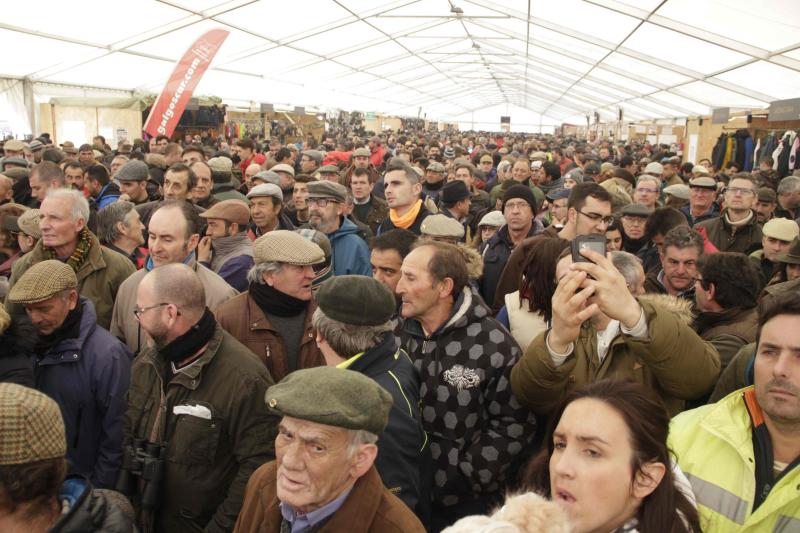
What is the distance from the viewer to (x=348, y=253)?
16.3 feet

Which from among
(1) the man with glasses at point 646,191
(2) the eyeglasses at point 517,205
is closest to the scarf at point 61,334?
(2) the eyeglasses at point 517,205

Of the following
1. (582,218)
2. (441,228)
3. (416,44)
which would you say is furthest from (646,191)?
(416,44)

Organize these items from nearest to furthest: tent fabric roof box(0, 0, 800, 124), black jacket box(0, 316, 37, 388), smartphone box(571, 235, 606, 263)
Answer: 1. smartphone box(571, 235, 606, 263)
2. black jacket box(0, 316, 37, 388)
3. tent fabric roof box(0, 0, 800, 124)

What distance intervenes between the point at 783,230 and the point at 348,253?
3.47 m

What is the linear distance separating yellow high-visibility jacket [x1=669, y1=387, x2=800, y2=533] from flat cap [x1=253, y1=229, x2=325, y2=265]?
1.89m

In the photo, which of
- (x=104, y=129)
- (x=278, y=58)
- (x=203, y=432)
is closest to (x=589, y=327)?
(x=203, y=432)

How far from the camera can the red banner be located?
9172 mm

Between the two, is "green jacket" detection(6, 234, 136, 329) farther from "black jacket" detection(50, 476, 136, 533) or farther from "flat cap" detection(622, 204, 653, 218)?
"flat cap" detection(622, 204, 653, 218)

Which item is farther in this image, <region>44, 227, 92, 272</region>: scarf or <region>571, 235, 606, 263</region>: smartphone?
<region>44, 227, 92, 272</region>: scarf

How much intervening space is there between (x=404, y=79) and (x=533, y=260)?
87.3ft

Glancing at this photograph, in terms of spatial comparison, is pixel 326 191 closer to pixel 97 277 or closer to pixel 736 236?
pixel 97 277

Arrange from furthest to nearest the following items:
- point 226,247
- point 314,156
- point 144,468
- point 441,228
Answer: point 314,156 → point 441,228 → point 226,247 → point 144,468

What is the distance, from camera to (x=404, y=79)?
93.9 feet

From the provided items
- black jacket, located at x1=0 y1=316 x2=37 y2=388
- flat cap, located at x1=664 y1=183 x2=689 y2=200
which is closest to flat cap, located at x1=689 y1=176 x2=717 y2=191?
flat cap, located at x1=664 y1=183 x2=689 y2=200
